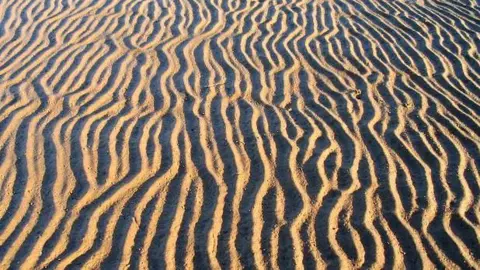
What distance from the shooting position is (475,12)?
304 inches

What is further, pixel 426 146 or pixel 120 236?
pixel 426 146

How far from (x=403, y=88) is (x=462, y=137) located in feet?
3.42

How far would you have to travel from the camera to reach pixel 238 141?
4.79 m

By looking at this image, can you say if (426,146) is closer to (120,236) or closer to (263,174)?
(263,174)

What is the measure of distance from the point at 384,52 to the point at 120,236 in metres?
4.12

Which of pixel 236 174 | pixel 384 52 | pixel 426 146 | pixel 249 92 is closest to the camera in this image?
pixel 236 174

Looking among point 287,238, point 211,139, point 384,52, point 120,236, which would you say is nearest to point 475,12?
point 384,52

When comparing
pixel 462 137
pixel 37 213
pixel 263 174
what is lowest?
pixel 462 137

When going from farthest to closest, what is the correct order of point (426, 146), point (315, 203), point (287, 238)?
point (426, 146), point (315, 203), point (287, 238)

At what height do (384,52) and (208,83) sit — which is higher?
(208,83)

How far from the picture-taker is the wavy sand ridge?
3.79 m

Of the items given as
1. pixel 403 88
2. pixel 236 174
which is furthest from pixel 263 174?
pixel 403 88

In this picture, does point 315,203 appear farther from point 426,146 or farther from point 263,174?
point 426,146

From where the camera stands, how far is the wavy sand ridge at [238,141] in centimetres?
379
